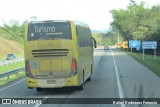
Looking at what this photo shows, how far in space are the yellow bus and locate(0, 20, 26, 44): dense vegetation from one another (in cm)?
10503

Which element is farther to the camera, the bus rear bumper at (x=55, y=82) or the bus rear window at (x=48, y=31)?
the bus rear window at (x=48, y=31)

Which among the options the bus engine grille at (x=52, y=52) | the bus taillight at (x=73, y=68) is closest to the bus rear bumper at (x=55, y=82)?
the bus taillight at (x=73, y=68)

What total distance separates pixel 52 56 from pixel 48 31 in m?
Result: 1.12

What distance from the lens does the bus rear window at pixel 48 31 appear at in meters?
18.2

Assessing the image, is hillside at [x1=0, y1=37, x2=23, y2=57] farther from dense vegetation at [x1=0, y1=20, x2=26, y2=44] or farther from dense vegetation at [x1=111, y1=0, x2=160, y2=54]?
dense vegetation at [x1=111, y1=0, x2=160, y2=54]

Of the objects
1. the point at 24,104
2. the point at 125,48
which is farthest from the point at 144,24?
the point at 24,104

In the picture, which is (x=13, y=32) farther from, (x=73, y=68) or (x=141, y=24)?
(x=73, y=68)

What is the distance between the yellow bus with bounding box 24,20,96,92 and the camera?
17.8m

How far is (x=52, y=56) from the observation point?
58.6ft

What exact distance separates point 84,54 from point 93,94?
3747 mm

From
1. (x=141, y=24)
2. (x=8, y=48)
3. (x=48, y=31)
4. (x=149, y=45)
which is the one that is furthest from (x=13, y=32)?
(x=48, y=31)

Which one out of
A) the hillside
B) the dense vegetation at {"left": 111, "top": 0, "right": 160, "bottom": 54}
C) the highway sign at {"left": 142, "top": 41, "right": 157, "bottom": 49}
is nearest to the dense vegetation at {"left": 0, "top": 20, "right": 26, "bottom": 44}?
the hillside

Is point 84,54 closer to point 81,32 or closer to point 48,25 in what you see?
point 81,32

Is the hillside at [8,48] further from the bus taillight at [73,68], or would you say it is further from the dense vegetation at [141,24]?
the bus taillight at [73,68]
